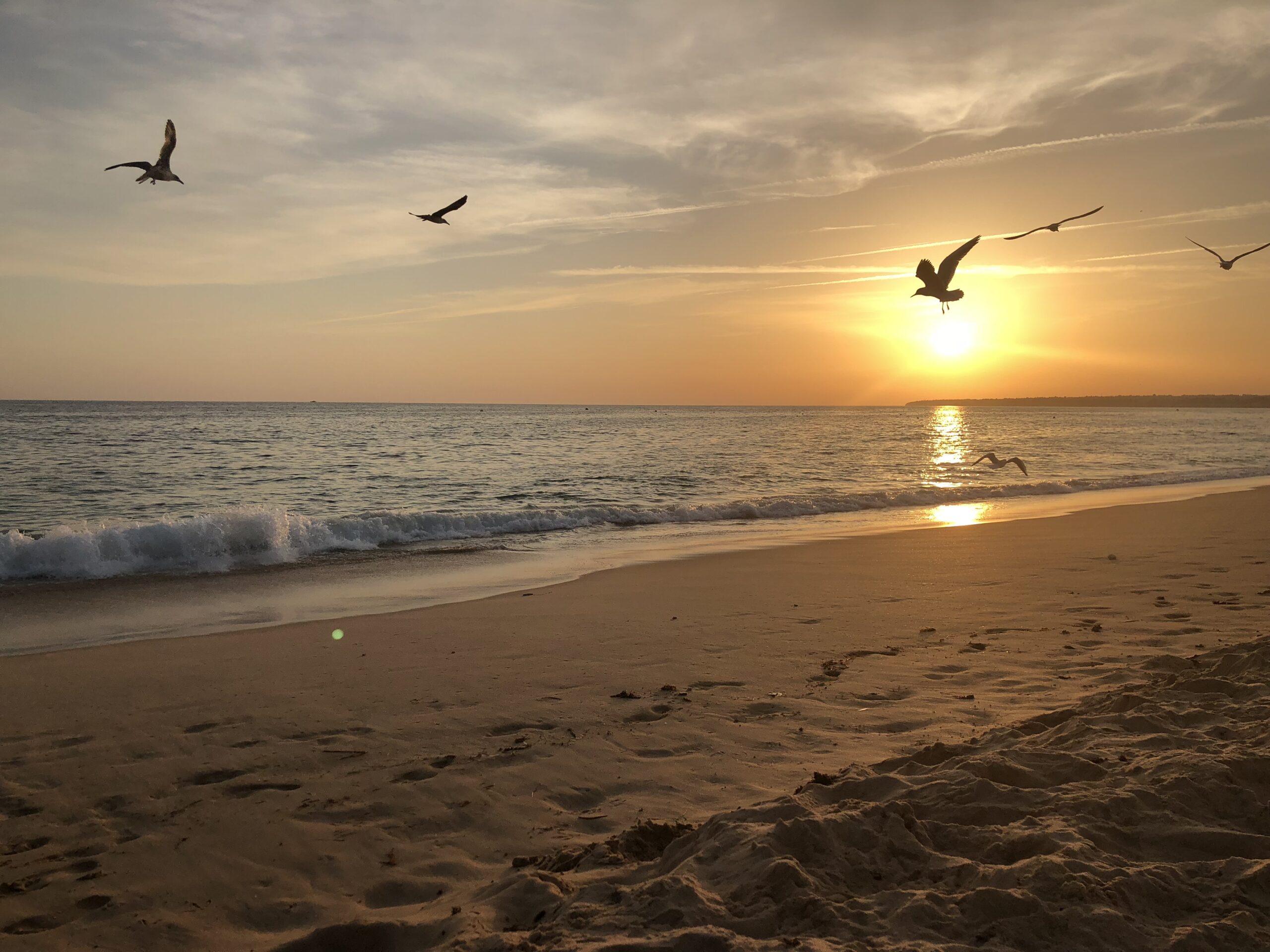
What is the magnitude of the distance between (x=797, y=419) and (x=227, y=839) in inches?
3867

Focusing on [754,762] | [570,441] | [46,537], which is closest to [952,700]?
[754,762]

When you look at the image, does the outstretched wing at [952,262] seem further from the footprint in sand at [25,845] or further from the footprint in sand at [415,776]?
the footprint in sand at [25,845]

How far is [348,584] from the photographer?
996 centimetres

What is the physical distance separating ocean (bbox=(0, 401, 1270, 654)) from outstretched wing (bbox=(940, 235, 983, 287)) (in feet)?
18.4

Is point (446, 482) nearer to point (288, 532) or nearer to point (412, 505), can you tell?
point (412, 505)

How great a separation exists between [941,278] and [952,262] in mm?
244

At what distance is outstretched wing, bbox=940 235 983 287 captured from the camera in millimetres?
7363

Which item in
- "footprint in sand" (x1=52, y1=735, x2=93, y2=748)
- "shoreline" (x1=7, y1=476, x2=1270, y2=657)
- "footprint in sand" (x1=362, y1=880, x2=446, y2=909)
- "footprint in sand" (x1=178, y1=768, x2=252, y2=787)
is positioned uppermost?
"footprint in sand" (x1=52, y1=735, x2=93, y2=748)

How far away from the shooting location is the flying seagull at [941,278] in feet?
25.0

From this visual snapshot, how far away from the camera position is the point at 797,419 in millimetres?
99000

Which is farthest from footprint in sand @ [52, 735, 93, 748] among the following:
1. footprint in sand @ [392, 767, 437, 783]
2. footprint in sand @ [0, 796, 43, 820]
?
footprint in sand @ [392, 767, 437, 783]

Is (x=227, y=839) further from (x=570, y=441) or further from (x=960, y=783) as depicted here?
(x=570, y=441)

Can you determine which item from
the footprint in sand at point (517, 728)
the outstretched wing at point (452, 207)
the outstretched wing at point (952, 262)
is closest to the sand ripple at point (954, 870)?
the footprint in sand at point (517, 728)

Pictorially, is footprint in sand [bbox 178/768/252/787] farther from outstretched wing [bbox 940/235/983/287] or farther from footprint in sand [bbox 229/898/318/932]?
outstretched wing [bbox 940/235/983/287]
